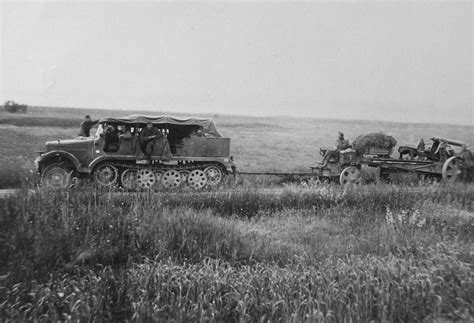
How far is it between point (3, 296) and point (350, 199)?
9.63 m

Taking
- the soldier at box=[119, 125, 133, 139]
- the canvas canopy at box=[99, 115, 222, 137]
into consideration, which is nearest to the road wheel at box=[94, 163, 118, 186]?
the soldier at box=[119, 125, 133, 139]

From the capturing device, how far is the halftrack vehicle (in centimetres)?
1454

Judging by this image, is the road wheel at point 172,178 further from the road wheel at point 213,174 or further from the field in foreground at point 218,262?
the field in foreground at point 218,262

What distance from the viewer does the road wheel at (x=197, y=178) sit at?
15344 mm

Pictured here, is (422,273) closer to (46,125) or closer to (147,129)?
(147,129)

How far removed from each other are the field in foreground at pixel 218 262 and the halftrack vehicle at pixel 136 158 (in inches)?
120

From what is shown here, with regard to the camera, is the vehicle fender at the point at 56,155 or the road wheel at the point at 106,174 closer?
the vehicle fender at the point at 56,155

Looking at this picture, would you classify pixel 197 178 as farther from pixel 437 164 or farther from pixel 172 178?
pixel 437 164

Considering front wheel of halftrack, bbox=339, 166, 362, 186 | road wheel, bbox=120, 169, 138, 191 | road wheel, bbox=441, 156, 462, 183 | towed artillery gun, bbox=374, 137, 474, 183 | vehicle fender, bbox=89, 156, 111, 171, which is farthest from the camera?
towed artillery gun, bbox=374, 137, 474, 183

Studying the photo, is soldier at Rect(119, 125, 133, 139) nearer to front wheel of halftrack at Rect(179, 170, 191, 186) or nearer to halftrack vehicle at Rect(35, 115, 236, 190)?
halftrack vehicle at Rect(35, 115, 236, 190)

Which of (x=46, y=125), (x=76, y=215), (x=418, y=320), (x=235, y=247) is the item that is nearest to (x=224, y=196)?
(x=235, y=247)

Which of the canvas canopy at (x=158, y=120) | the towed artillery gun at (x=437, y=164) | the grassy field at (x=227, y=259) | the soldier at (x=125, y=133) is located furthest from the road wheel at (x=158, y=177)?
the towed artillery gun at (x=437, y=164)

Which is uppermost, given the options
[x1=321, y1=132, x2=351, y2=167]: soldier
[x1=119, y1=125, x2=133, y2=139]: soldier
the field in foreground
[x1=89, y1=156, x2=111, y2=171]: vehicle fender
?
[x1=119, y1=125, x2=133, y2=139]: soldier

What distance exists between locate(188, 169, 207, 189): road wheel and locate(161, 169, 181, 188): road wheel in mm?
410
